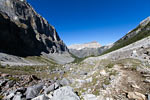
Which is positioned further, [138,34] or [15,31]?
[15,31]

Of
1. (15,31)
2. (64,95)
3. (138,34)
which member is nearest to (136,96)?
(64,95)

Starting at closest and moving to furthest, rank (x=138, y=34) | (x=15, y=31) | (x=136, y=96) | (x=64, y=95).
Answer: (x=136, y=96) → (x=64, y=95) → (x=138, y=34) → (x=15, y=31)

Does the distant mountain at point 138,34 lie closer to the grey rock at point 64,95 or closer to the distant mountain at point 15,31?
the grey rock at point 64,95

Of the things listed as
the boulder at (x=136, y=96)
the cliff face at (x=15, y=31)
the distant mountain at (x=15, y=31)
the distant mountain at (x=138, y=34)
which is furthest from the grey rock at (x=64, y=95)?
the cliff face at (x=15, y=31)

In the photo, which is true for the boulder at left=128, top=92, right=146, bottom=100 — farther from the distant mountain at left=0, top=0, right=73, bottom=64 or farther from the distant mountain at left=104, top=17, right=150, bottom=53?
the distant mountain at left=0, top=0, right=73, bottom=64

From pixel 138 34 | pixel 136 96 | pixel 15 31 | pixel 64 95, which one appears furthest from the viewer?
pixel 15 31

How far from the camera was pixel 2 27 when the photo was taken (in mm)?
85562

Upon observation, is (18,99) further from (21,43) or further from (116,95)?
(21,43)

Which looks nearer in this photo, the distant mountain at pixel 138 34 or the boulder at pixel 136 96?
the boulder at pixel 136 96

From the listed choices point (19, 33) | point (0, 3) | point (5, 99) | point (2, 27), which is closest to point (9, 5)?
point (0, 3)

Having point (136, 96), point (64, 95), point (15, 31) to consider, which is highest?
point (15, 31)

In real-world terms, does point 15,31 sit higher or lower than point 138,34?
higher

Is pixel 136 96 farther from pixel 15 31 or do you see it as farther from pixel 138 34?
pixel 15 31

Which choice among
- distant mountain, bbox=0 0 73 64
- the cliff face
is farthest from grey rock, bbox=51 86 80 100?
the cliff face
